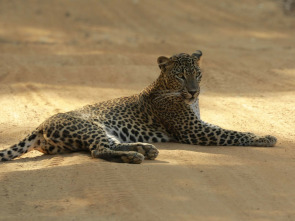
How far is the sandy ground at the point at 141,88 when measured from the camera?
674 cm

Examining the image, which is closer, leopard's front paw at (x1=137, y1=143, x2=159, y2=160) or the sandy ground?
the sandy ground

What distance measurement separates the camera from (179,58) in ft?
31.4

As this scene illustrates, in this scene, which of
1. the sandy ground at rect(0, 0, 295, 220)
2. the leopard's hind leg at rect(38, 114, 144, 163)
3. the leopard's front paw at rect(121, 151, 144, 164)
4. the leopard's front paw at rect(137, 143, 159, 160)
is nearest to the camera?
the sandy ground at rect(0, 0, 295, 220)

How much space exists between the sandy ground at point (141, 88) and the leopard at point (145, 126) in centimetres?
22

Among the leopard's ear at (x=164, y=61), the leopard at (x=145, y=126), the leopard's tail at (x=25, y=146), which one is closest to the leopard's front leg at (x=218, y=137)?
the leopard at (x=145, y=126)

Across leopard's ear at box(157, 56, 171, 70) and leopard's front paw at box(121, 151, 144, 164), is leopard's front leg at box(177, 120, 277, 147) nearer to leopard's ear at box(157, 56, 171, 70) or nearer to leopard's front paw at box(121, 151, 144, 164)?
leopard's ear at box(157, 56, 171, 70)

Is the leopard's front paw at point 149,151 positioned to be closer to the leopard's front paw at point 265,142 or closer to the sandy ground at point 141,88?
the sandy ground at point 141,88

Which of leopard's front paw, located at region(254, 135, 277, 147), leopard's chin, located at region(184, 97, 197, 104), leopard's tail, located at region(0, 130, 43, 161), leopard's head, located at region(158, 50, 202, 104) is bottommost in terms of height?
leopard's tail, located at region(0, 130, 43, 161)

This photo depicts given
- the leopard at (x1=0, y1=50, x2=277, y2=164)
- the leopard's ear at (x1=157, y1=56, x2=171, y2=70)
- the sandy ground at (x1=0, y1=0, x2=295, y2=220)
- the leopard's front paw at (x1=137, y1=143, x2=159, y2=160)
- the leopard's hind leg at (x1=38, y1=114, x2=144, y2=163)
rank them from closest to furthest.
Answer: the sandy ground at (x1=0, y1=0, x2=295, y2=220), the leopard's front paw at (x1=137, y1=143, x2=159, y2=160), the leopard's hind leg at (x1=38, y1=114, x2=144, y2=163), the leopard at (x1=0, y1=50, x2=277, y2=164), the leopard's ear at (x1=157, y1=56, x2=171, y2=70)

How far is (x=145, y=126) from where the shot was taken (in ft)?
32.2

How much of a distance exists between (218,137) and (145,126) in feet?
3.85

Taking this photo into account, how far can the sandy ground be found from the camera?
6738 millimetres

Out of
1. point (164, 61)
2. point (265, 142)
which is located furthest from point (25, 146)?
point (265, 142)

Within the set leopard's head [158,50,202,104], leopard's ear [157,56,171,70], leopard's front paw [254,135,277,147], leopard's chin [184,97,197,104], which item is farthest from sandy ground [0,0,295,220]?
leopard's ear [157,56,171,70]
